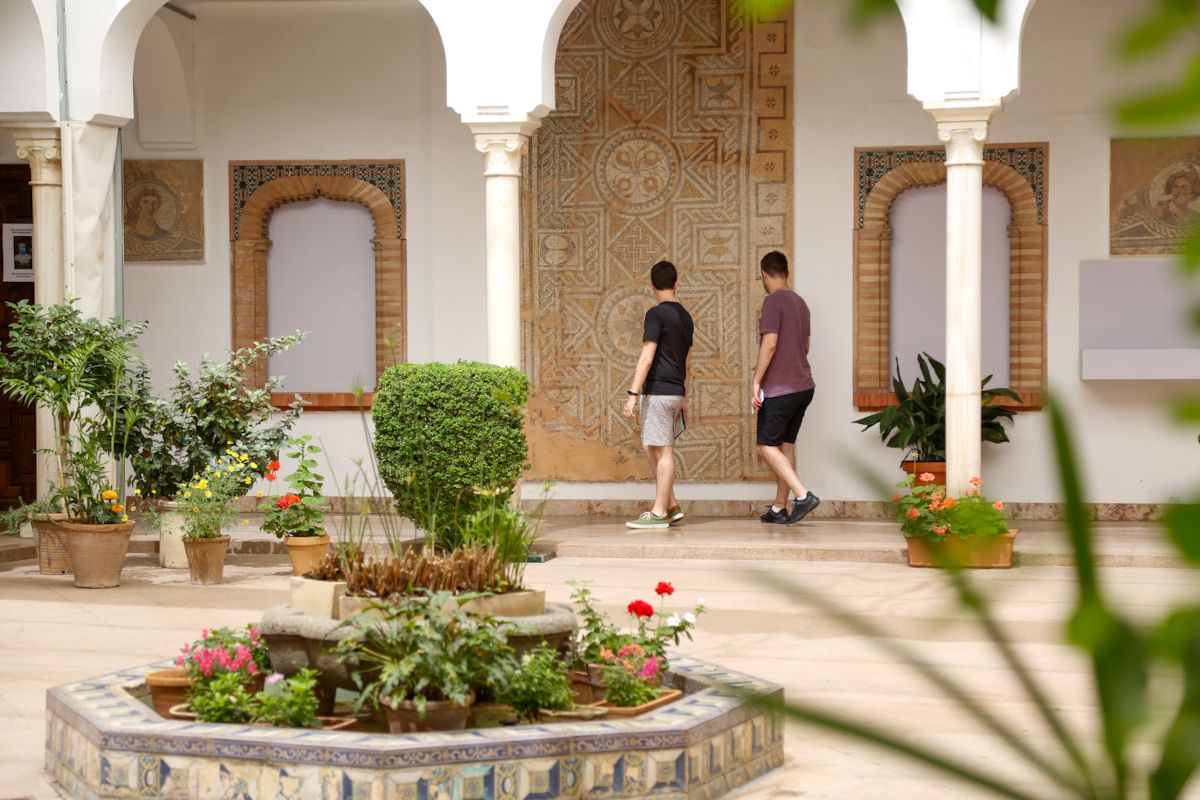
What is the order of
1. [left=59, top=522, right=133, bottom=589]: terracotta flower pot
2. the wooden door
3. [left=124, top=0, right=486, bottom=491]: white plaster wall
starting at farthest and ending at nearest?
1. the wooden door
2. [left=124, top=0, right=486, bottom=491]: white plaster wall
3. [left=59, top=522, right=133, bottom=589]: terracotta flower pot

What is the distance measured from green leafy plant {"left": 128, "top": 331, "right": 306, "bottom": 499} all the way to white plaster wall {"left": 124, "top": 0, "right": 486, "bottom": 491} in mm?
3014

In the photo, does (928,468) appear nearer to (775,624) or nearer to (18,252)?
(775,624)

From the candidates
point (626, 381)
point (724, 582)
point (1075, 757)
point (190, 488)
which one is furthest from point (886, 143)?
point (1075, 757)

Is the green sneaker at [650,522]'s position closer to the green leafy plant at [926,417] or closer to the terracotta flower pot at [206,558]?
the green leafy plant at [926,417]

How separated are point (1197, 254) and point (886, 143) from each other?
1242 cm

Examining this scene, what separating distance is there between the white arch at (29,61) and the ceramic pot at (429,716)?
289 inches

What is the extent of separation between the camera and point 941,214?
12.6 metres

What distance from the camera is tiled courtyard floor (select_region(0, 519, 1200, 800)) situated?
551cm

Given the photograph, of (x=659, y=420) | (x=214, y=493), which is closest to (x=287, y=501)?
(x=214, y=493)

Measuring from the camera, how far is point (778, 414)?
11.4 meters

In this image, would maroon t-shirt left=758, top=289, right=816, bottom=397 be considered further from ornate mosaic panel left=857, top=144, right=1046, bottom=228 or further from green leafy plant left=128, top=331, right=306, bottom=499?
green leafy plant left=128, top=331, right=306, bottom=499

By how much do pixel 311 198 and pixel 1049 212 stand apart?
5.93m

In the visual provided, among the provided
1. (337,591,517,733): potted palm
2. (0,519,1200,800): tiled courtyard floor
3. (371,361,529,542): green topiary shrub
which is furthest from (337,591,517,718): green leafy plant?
(371,361,529,542): green topiary shrub

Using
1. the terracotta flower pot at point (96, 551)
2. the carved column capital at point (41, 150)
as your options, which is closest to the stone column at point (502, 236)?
the terracotta flower pot at point (96, 551)
